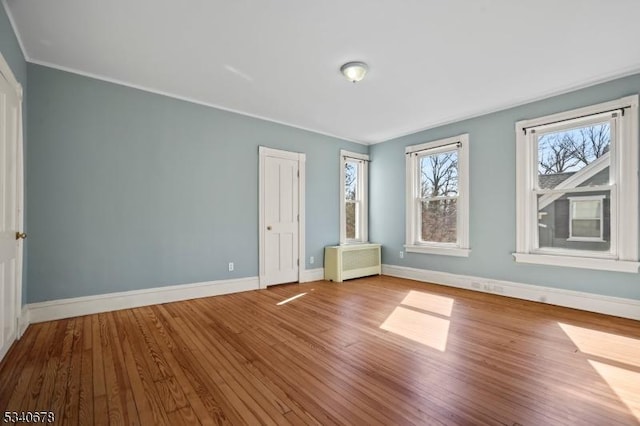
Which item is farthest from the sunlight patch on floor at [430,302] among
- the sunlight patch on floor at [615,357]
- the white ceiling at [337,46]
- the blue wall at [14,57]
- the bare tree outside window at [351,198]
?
the blue wall at [14,57]

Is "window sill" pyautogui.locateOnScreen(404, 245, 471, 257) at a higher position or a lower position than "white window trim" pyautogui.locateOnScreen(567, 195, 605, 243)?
lower

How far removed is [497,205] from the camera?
14.0ft

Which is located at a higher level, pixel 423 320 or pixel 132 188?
pixel 132 188

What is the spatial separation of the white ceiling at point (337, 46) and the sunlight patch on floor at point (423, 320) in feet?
8.65

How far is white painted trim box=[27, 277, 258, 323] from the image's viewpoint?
10.2 ft

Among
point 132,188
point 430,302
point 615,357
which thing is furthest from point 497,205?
point 132,188

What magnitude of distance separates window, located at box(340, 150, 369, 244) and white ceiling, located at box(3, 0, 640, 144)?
1.97 metres

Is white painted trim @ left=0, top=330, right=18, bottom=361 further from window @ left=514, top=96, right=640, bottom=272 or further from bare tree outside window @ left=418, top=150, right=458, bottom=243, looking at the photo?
window @ left=514, top=96, right=640, bottom=272

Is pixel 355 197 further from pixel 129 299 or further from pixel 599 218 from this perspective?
pixel 129 299

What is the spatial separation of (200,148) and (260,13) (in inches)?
88.1

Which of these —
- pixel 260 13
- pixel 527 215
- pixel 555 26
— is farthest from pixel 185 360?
pixel 527 215

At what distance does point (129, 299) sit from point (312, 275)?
2709 mm

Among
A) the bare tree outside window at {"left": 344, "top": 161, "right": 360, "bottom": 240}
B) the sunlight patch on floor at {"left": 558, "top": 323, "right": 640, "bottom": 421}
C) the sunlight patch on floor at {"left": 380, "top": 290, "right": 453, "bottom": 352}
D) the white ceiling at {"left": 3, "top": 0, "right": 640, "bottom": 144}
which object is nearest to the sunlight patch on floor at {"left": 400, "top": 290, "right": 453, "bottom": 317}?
the sunlight patch on floor at {"left": 380, "top": 290, "right": 453, "bottom": 352}

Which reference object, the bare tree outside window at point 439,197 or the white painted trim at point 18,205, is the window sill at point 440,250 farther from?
the white painted trim at point 18,205
